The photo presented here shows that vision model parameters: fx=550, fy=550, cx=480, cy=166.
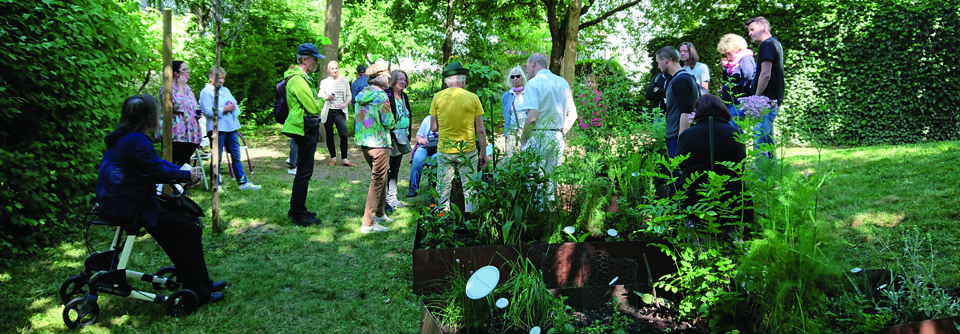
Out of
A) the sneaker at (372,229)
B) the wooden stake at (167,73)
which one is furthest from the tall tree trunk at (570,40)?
the wooden stake at (167,73)

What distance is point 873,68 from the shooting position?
9.48m

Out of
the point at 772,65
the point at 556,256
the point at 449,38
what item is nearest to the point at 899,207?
the point at 772,65

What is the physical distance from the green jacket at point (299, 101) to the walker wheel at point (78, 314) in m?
2.69

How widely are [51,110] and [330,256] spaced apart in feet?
9.19

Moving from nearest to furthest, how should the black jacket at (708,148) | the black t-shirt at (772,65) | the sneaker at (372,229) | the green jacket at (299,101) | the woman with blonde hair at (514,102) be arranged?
the black jacket at (708,148)
the black t-shirt at (772,65)
the woman with blonde hair at (514,102)
the sneaker at (372,229)
the green jacket at (299,101)

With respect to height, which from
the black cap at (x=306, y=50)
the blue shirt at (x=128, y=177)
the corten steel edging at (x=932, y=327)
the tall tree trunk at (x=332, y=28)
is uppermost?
the tall tree trunk at (x=332, y=28)

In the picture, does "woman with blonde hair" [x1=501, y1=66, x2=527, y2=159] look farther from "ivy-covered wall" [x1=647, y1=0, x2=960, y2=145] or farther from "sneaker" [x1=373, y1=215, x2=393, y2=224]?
"ivy-covered wall" [x1=647, y1=0, x2=960, y2=145]

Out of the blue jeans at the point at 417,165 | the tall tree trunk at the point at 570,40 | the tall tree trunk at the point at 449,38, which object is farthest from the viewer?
the tall tree trunk at the point at 449,38

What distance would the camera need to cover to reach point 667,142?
566 cm

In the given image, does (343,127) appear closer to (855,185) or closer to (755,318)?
(855,185)

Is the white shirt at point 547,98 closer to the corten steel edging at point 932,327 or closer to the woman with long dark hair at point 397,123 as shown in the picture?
the woman with long dark hair at point 397,123

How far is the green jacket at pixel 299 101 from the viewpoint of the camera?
579 cm

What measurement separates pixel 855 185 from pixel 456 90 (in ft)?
14.4

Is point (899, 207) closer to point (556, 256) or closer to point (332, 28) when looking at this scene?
point (556, 256)
